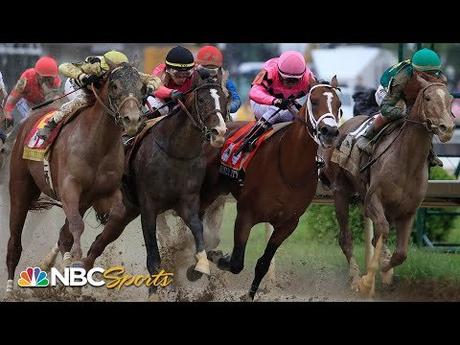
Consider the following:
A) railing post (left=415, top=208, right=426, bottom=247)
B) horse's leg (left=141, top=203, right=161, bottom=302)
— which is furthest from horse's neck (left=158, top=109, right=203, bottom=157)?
railing post (left=415, top=208, right=426, bottom=247)

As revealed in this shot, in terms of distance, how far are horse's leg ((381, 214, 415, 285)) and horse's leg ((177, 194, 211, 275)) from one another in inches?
66.0

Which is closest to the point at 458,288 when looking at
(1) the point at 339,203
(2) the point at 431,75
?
(1) the point at 339,203

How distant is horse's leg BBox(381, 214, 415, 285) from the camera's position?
10945 millimetres

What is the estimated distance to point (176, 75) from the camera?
10.7 metres

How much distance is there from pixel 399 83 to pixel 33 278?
3.47 metres

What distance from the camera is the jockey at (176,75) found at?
10617 millimetres

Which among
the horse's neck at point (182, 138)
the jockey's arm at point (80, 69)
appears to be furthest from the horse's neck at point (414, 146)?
the jockey's arm at point (80, 69)

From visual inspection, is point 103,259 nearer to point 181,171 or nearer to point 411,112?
point 181,171

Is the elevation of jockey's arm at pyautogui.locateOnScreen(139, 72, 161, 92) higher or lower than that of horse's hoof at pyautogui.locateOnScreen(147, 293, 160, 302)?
higher

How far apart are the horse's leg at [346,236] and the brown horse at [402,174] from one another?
1.18ft

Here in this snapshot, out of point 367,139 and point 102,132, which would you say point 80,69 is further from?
point 367,139

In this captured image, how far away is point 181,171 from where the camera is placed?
10.5 m

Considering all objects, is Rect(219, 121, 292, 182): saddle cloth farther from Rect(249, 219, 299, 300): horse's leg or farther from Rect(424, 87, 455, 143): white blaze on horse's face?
Rect(424, 87, 455, 143): white blaze on horse's face

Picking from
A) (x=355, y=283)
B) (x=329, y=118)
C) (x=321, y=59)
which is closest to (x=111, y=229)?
(x=329, y=118)
